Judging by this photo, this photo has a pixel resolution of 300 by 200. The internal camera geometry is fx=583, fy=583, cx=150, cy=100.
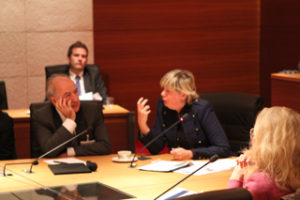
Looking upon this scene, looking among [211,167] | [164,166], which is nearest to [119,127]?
[164,166]

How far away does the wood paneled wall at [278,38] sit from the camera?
7.58 metres

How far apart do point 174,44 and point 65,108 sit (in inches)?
156

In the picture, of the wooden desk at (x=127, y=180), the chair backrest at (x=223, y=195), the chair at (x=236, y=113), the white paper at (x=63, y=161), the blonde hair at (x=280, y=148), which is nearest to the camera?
the chair backrest at (x=223, y=195)

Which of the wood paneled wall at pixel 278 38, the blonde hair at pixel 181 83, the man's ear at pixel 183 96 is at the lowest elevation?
the man's ear at pixel 183 96

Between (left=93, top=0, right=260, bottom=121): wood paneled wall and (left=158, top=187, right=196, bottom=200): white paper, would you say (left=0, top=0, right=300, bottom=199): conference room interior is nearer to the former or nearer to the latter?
(left=93, top=0, right=260, bottom=121): wood paneled wall

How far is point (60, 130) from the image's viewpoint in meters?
4.24

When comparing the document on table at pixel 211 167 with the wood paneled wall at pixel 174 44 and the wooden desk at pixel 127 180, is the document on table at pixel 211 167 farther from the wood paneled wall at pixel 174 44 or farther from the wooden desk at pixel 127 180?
the wood paneled wall at pixel 174 44

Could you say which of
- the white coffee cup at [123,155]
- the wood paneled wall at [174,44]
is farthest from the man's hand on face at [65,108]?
the wood paneled wall at [174,44]

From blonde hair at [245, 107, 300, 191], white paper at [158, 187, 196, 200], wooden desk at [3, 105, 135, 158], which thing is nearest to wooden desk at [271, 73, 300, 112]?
wooden desk at [3, 105, 135, 158]

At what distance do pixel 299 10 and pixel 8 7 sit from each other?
12.1 feet

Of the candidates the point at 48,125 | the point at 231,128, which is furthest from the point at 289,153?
the point at 48,125

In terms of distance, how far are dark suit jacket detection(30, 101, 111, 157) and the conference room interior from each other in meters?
2.97

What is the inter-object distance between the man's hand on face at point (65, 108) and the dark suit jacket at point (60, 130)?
0.24 ft

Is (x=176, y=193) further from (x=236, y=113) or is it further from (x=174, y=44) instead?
(x=174, y=44)
